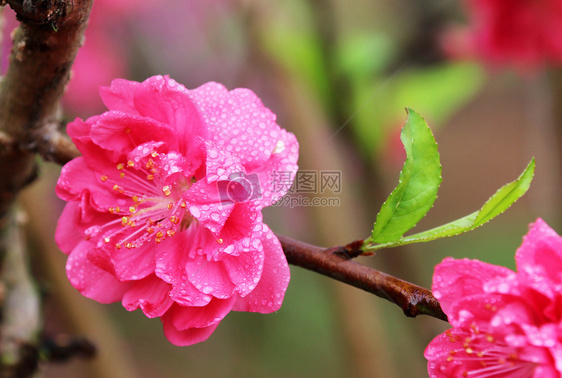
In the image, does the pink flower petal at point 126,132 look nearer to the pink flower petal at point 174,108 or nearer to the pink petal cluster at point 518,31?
the pink flower petal at point 174,108

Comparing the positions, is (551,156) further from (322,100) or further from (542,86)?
(322,100)

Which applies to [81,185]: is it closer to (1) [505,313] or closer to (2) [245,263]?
(2) [245,263]

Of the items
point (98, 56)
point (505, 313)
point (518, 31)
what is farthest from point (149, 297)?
point (98, 56)

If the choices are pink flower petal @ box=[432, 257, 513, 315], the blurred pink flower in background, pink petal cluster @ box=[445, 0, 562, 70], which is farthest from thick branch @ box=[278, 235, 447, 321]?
the blurred pink flower in background

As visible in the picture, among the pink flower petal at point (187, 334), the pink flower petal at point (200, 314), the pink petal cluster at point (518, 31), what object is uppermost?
the pink petal cluster at point (518, 31)

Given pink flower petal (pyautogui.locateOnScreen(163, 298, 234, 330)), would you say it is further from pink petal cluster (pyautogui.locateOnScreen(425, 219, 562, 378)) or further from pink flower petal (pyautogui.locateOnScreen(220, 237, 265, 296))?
pink petal cluster (pyautogui.locateOnScreen(425, 219, 562, 378))

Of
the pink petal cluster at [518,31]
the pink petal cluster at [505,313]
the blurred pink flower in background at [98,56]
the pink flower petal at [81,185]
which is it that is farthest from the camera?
the blurred pink flower in background at [98,56]

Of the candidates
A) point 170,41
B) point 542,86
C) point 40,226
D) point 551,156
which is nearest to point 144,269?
point 40,226

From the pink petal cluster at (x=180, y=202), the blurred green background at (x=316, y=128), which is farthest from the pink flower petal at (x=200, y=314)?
the blurred green background at (x=316, y=128)
